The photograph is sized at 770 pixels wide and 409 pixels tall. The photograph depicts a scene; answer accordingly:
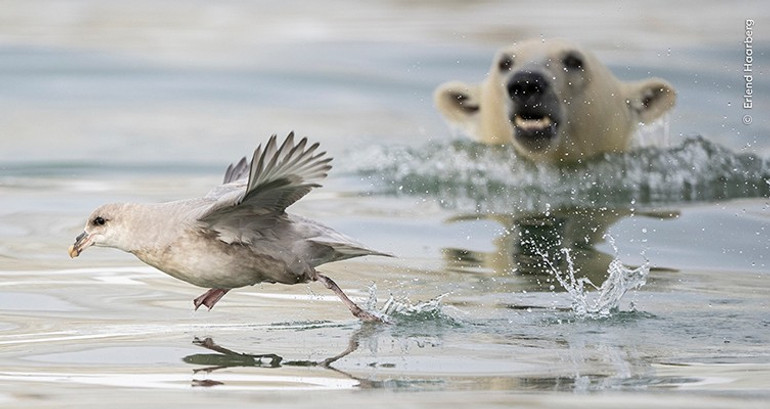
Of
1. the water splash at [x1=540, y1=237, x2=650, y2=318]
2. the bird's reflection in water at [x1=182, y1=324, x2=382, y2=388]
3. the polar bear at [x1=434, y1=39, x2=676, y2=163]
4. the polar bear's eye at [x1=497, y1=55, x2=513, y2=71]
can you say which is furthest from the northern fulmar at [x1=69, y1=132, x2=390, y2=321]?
the polar bear's eye at [x1=497, y1=55, x2=513, y2=71]

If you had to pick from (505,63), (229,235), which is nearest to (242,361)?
(229,235)

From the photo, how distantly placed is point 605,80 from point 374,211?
1829 millimetres

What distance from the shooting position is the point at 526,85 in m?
10.3

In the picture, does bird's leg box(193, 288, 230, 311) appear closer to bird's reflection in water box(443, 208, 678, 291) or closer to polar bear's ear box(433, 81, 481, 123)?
bird's reflection in water box(443, 208, 678, 291)

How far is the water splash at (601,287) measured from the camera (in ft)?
24.3

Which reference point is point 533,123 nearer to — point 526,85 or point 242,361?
point 526,85

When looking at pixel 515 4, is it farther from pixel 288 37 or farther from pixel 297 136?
pixel 297 136

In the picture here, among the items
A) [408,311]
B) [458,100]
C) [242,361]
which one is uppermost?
[458,100]

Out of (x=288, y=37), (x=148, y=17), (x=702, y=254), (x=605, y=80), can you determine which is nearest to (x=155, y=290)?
(x=702, y=254)

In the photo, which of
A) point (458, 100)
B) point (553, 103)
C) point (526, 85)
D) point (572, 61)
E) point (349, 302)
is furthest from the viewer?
point (458, 100)

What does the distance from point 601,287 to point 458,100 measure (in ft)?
12.7

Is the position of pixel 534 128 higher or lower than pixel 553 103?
lower

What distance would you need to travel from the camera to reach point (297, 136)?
43.9 ft

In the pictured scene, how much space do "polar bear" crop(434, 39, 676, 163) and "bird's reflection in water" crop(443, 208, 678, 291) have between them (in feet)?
2.16
